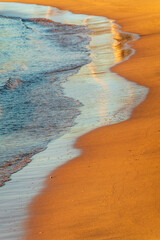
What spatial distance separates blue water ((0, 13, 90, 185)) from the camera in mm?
6457

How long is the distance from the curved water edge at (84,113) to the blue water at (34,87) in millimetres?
184

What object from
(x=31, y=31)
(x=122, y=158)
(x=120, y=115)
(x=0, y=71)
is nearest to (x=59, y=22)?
(x=31, y=31)

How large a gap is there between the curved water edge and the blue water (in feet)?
0.60

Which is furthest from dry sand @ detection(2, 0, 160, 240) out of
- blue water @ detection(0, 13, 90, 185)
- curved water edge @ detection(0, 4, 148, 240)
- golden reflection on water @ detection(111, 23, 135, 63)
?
golden reflection on water @ detection(111, 23, 135, 63)

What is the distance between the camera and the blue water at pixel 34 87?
6.46m

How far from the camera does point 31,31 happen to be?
65.0 ft

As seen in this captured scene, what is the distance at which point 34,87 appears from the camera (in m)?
10.1

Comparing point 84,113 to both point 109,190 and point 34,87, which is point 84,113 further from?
point 109,190

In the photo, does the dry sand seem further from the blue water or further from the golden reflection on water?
the golden reflection on water

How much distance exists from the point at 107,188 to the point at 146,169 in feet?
1.83

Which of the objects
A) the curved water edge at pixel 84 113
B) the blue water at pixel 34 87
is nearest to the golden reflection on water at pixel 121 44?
the curved water edge at pixel 84 113

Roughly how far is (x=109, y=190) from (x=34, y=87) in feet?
19.4

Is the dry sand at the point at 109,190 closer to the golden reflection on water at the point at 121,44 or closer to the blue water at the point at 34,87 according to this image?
the blue water at the point at 34,87

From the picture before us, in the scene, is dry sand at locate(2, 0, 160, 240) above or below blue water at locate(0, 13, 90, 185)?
above
